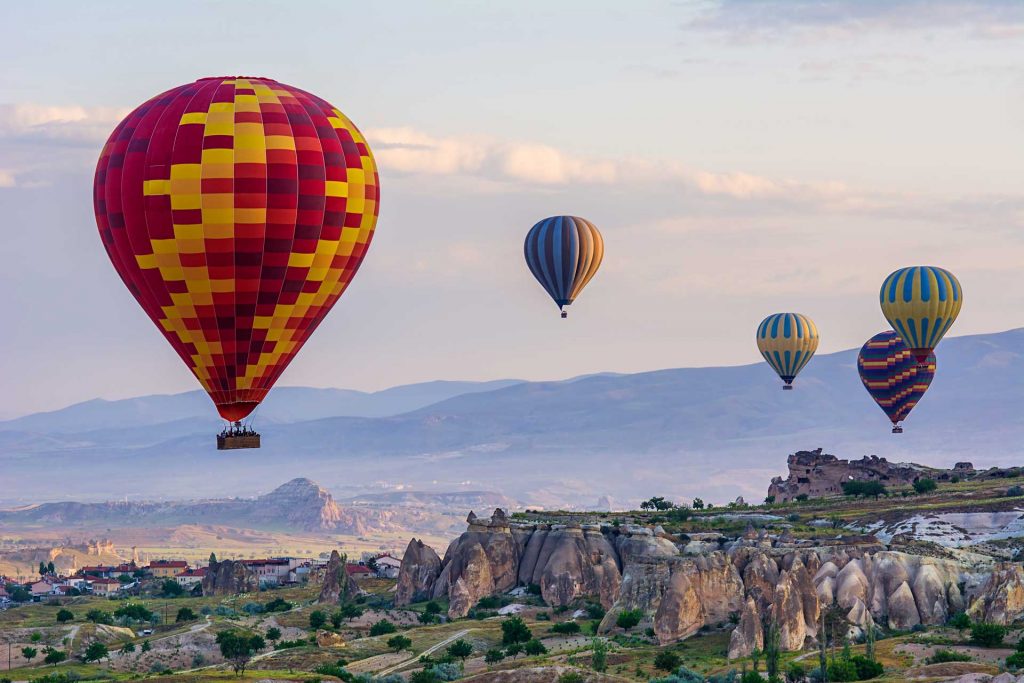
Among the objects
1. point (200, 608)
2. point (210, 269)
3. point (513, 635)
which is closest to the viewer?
point (210, 269)

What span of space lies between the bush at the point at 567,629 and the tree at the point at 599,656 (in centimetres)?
1007

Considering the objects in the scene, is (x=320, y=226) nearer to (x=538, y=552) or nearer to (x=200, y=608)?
(x=538, y=552)

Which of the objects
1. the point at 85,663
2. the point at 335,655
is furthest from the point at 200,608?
the point at 335,655

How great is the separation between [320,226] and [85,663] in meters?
67.0

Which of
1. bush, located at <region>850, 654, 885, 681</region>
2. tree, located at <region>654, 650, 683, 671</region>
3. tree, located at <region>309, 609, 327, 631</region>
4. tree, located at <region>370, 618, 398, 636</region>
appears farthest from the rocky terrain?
bush, located at <region>850, 654, 885, 681</region>

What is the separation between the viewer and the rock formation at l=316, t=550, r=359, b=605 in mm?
179125

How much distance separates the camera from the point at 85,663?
149750mm

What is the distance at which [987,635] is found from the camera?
386ft

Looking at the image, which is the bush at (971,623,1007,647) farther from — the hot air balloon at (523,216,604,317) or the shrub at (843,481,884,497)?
the shrub at (843,481,884,497)

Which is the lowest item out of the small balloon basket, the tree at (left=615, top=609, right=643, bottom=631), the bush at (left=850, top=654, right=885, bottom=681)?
the bush at (left=850, top=654, right=885, bottom=681)

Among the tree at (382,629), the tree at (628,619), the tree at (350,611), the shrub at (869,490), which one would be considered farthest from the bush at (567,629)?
→ the shrub at (869,490)

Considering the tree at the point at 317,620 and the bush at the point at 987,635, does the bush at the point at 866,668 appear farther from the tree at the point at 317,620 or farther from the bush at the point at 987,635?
the tree at the point at 317,620

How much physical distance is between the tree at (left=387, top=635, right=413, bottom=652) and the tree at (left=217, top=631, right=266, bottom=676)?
1107 cm

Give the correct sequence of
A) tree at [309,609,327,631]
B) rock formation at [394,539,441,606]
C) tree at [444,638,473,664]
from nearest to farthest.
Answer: tree at [444,638,473,664], tree at [309,609,327,631], rock formation at [394,539,441,606]
